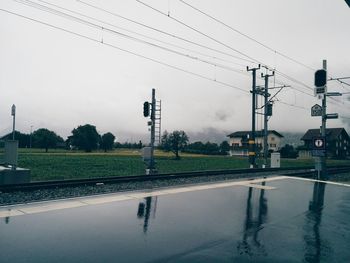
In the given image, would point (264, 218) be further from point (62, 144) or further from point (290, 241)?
point (62, 144)

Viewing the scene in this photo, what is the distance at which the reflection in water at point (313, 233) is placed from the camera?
5.06 metres

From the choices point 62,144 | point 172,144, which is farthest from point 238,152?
point 62,144

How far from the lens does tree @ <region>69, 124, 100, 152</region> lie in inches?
4114

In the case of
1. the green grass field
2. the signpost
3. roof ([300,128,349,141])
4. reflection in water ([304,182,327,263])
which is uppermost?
roof ([300,128,349,141])

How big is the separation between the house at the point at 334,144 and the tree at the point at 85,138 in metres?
68.6

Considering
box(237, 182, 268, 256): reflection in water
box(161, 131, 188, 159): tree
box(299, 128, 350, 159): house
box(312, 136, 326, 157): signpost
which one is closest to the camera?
box(237, 182, 268, 256): reflection in water

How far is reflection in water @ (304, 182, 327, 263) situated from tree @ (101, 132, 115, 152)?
377 feet

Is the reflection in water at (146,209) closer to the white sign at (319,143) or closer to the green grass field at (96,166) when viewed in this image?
the green grass field at (96,166)

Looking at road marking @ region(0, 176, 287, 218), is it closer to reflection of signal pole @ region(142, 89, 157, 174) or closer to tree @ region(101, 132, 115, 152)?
reflection of signal pole @ region(142, 89, 157, 174)

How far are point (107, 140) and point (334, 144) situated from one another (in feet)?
269

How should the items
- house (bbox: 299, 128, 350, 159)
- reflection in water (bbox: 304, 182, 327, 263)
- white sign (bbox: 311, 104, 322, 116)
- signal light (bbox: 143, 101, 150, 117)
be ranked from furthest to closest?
1. house (bbox: 299, 128, 350, 159)
2. signal light (bbox: 143, 101, 150, 117)
3. white sign (bbox: 311, 104, 322, 116)
4. reflection in water (bbox: 304, 182, 327, 263)

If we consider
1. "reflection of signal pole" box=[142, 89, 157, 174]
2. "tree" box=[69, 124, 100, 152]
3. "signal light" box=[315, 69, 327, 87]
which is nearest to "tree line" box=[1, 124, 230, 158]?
"tree" box=[69, 124, 100, 152]

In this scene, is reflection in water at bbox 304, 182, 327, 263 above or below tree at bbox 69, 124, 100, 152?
below

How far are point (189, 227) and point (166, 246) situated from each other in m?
1.30
